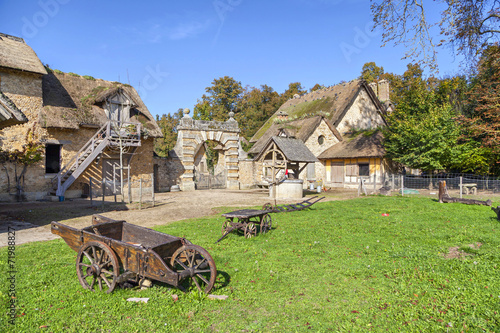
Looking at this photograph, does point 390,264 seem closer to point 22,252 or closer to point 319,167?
point 22,252

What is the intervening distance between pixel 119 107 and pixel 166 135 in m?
21.2

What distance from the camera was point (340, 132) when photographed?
1189 inches

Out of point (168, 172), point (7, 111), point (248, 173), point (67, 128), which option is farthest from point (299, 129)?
point (7, 111)

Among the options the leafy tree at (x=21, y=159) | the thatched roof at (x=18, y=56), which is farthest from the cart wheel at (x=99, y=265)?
the thatched roof at (x=18, y=56)

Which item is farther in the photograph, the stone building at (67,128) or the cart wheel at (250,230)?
the stone building at (67,128)

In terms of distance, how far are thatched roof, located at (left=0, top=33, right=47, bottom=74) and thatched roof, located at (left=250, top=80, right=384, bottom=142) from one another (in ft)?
65.1

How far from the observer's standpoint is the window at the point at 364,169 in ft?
83.0

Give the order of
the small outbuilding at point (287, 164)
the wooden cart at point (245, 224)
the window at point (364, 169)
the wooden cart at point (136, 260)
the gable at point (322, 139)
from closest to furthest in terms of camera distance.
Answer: the wooden cart at point (136, 260) < the wooden cart at point (245, 224) < the small outbuilding at point (287, 164) < the window at point (364, 169) < the gable at point (322, 139)

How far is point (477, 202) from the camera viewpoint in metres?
13.1

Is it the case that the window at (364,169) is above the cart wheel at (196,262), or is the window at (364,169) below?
above

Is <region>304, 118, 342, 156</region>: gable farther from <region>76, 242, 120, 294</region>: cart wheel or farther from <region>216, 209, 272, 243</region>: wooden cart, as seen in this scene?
<region>76, 242, 120, 294</region>: cart wheel

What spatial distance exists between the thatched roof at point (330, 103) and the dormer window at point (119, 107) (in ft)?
46.5

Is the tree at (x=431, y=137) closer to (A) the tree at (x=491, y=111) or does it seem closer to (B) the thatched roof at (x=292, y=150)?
(A) the tree at (x=491, y=111)

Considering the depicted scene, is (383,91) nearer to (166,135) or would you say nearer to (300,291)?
(166,135)
